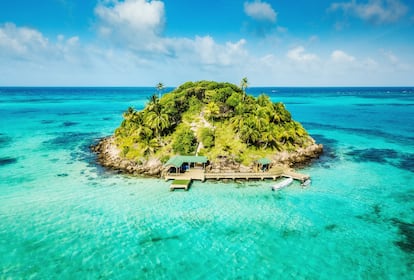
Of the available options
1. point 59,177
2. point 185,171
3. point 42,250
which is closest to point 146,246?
point 42,250

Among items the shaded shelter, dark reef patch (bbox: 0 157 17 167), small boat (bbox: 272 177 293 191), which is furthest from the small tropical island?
dark reef patch (bbox: 0 157 17 167)

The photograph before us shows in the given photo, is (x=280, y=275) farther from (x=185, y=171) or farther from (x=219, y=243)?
(x=185, y=171)

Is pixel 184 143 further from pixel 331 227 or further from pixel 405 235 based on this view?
pixel 405 235

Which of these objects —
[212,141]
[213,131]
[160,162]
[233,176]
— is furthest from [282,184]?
[160,162]

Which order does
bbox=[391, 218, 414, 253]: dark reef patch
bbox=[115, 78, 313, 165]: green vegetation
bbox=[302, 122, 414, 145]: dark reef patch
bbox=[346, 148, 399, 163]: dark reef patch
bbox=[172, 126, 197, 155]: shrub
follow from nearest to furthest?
bbox=[391, 218, 414, 253]: dark reef patch
bbox=[172, 126, 197, 155]: shrub
bbox=[115, 78, 313, 165]: green vegetation
bbox=[346, 148, 399, 163]: dark reef patch
bbox=[302, 122, 414, 145]: dark reef patch

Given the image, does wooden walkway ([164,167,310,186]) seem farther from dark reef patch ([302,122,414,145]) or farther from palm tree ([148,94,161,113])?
dark reef patch ([302,122,414,145])

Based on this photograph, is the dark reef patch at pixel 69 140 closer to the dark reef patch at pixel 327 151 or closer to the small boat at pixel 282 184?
the small boat at pixel 282 184
